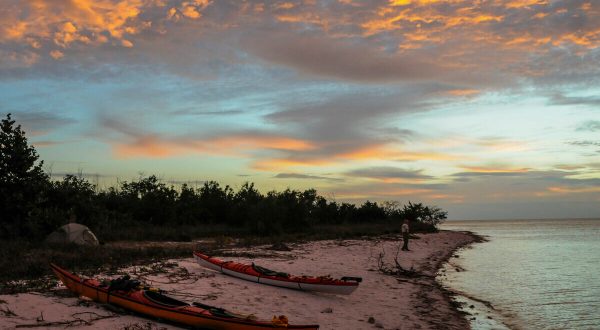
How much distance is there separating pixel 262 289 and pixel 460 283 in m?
10.9

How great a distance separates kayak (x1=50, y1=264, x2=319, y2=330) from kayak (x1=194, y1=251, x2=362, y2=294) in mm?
4200

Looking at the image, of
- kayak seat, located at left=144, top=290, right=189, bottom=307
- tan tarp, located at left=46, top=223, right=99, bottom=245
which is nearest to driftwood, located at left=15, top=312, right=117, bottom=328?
kayak seat, located at left=144, top=290, right=189, bottom=307

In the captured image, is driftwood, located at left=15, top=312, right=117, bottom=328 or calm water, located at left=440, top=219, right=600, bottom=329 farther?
calm water, located at left=440, top=219, right=600, bottom=329

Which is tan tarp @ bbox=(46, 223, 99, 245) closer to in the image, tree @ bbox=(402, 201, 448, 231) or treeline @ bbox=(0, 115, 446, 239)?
treeline @ bbox=(0, 115, 446, 239)

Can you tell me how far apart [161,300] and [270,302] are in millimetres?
3407

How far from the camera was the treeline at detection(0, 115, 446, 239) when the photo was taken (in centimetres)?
2303

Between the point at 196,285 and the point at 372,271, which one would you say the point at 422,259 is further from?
the point at 196,285

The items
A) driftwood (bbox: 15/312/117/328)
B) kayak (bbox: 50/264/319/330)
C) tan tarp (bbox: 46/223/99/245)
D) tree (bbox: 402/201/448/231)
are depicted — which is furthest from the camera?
tree (bbox: 402/201/448/231)

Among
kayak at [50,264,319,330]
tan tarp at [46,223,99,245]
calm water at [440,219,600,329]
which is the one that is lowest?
calm water at [440,219,600,329]

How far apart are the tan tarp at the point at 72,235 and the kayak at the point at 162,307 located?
10.7 metres

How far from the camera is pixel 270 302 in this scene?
12.3 metres

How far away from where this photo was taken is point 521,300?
17109mm

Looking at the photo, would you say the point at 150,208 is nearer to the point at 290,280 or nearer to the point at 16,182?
the point at 16,182

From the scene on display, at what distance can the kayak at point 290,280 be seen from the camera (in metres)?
13.4
